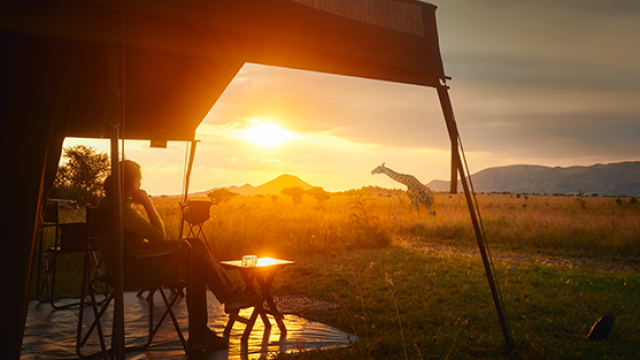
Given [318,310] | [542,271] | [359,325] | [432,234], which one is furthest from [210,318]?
[432,234]

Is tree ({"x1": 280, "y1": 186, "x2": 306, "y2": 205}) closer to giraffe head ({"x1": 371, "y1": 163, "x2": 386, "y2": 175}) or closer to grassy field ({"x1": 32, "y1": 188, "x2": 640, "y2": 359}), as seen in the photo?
giraffe head ({"x1": 371, "y1": 163, "x2": 386, "y2": 175})

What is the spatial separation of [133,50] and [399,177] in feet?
50.2

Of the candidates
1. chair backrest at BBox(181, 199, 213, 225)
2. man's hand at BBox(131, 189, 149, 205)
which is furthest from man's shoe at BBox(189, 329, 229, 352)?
chair backrest at BBox(181, 199, 213, 225)

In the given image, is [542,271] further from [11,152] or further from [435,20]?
[11,152]

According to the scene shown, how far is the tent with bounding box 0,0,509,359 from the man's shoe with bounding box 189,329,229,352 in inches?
43.0

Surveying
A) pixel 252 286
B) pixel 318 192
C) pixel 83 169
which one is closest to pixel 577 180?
pixel 318 192

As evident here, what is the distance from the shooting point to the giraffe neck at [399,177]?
16820 mm

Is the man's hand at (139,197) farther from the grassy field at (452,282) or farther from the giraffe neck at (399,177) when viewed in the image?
the giraffe neck at (399,177)

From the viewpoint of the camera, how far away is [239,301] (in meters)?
2.88

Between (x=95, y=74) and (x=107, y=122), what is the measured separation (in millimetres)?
2114

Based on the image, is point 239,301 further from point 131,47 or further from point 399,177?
point 399,177

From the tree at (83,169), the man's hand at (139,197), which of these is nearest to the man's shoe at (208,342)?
the man's hand at (139,197)

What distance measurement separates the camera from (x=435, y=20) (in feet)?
10.1

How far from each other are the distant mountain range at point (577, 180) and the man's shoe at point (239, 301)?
10784 cm
